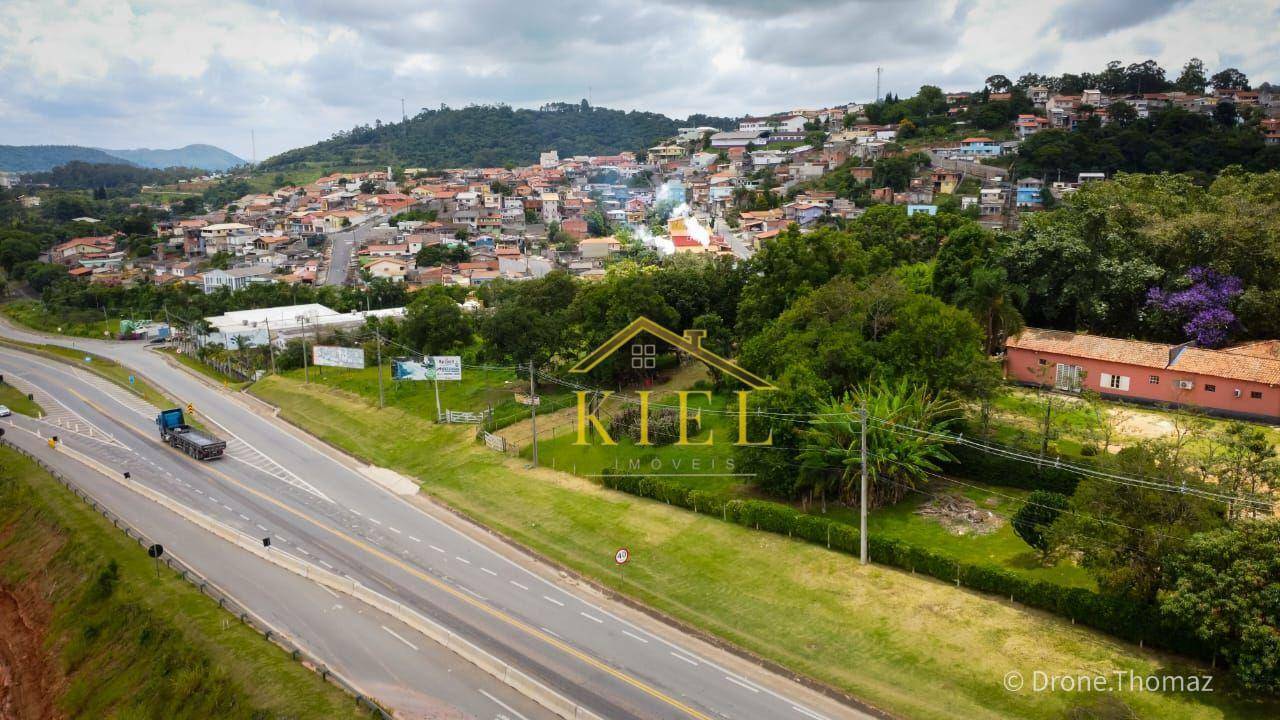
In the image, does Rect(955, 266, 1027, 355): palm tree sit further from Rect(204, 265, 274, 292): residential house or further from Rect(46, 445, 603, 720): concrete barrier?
Rect(204, 265, 274, 292): residential house

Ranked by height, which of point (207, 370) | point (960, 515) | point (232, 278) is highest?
point (232, 278)

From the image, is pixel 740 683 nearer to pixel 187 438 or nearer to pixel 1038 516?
pixel 1038 516

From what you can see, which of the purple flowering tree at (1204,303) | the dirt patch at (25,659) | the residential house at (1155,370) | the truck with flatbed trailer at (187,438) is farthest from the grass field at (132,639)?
the purple flowering tree at (1204,303)

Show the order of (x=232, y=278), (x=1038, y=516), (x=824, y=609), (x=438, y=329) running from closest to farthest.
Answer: (x=824, y=609), (x=1038, y=516), (x=438, y=329), (x=232, y=278)

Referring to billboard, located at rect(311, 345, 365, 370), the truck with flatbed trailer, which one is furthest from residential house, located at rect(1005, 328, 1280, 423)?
the truck with flatbed trailer

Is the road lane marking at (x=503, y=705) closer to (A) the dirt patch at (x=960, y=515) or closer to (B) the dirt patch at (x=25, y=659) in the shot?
(B) the dirt patch at (x=25, y=659)

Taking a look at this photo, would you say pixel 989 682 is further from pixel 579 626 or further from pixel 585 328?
pixel 585 328

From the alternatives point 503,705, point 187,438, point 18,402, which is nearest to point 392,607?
point 503,705

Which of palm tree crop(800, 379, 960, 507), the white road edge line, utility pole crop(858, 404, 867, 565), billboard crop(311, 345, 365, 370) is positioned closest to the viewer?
the white road edge line
